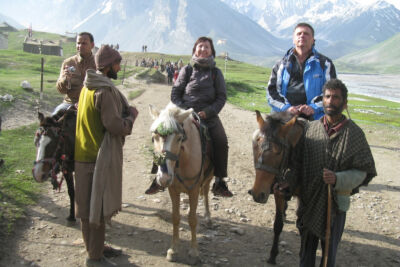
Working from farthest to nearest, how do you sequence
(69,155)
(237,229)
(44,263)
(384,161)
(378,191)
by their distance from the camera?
(384,161) → (378,191) → (237,229) → (69,155) → (44,263)

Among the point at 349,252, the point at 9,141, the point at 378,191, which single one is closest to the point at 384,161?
the point at 378,191

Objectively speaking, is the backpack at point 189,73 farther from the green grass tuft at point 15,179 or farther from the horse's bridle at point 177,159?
the green grass tuft at point 15,179

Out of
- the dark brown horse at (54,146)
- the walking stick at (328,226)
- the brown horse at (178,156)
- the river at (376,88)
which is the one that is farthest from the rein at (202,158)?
the river at (376,88)

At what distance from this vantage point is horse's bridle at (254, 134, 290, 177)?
140 inches

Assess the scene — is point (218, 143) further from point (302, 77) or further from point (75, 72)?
point (75, 72)

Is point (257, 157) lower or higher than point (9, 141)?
higher

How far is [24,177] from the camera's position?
291 inches

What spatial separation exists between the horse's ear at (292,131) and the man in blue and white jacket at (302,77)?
79cm

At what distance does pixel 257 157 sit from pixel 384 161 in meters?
9.57

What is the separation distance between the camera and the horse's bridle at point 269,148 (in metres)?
3.57

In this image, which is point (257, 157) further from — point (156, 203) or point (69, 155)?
point (156, 203)

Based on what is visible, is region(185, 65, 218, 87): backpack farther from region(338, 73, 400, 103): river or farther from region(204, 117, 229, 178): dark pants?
region(338, 73, 400, 103): river

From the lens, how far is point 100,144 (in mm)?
4195

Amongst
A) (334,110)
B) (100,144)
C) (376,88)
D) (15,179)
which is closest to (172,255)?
(100,144)
